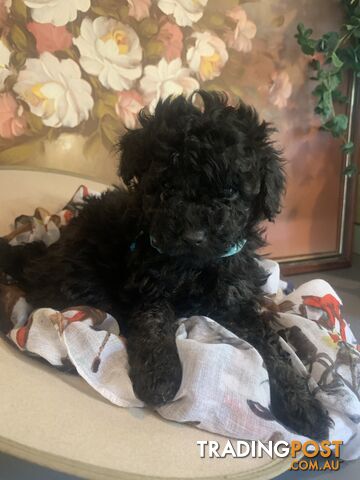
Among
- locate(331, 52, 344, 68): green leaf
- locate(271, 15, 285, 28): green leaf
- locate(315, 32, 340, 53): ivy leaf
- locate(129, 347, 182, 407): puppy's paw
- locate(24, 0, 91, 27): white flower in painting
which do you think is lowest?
locate(129, 347, 182, 407): puppy's paw

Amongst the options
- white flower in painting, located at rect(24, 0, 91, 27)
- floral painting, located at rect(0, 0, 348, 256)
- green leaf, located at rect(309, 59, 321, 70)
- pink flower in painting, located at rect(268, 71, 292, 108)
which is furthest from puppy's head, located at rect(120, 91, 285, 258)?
green leaf, located at rect(309, 59, 321, 70)

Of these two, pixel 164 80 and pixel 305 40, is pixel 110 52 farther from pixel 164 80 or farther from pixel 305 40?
pixel 305 40

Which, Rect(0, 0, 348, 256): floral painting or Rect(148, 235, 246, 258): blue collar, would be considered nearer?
Rect(148, 235, 246, 258): blue collar

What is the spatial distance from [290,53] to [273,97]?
243mm

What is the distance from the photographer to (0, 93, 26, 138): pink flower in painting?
2.15 metres

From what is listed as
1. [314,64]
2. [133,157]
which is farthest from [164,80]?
[133,157]

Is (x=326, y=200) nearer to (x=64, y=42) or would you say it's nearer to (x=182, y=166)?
(x=64, y=42)

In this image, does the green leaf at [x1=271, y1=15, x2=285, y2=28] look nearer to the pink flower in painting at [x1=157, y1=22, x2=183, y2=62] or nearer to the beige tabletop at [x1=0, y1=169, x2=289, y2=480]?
the pink flower in painting at [x1=157, y1=22, x2=183, y2=62]

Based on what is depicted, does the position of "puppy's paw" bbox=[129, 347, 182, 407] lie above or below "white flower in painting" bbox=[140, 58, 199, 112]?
below

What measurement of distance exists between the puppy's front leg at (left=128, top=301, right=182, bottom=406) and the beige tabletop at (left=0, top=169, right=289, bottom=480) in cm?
6

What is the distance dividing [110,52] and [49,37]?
28 centimetres

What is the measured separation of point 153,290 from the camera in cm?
142

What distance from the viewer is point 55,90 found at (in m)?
2.23

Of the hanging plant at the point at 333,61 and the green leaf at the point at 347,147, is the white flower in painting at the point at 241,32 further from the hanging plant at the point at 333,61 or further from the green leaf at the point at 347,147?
the green leaf at the point at 347,147
